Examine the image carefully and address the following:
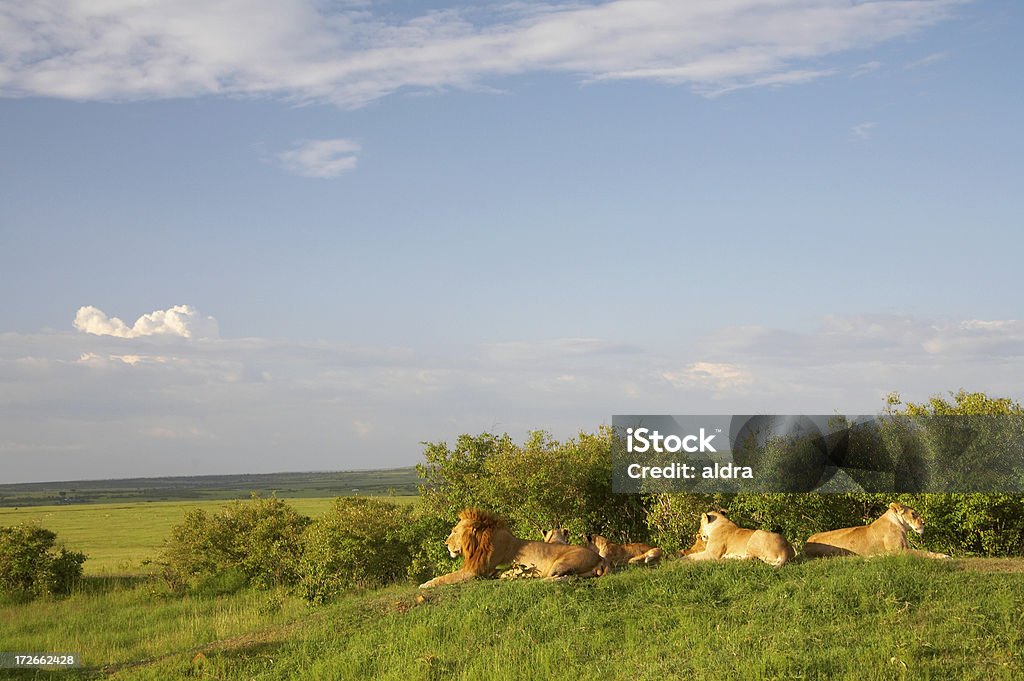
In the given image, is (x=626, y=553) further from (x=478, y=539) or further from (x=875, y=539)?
(x=875, y=539)

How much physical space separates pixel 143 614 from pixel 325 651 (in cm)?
1385

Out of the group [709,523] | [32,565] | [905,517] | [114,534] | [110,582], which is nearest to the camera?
[709,523]

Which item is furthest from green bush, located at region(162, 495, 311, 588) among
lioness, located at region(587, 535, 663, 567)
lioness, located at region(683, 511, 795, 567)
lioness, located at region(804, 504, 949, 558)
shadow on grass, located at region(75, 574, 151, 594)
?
lioness, located at region(804, 504, 949, 558)

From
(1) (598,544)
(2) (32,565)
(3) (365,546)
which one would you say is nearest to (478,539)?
(1) (598,544)

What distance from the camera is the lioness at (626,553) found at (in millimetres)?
17047

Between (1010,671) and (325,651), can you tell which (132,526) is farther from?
(1010,671)

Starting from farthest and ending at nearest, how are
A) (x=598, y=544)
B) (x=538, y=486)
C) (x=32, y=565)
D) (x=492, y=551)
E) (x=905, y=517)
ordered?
(x=32, y=565)
(x=538, y=486)
(x=598, y=544)
(x=905, y=517)
(x=492, y=551)

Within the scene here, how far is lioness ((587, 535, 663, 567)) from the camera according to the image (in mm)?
17047

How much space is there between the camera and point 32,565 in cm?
3106

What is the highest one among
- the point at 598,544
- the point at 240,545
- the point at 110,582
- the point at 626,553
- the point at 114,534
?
the point at 598,544

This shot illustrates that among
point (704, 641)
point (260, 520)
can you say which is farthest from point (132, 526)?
point (704, 641)

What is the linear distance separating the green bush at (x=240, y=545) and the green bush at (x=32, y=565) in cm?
320

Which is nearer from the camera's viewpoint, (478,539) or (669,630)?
(669,630)

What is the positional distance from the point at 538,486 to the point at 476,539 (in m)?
7.21
